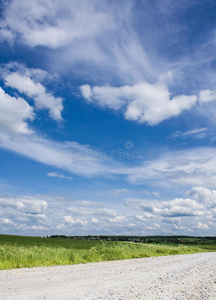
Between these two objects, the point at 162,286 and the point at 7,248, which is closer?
the point at 162,286

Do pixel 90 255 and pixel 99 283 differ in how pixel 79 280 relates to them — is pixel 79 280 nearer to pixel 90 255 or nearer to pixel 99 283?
pixel 99 283

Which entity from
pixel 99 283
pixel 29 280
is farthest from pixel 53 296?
pixel 29 280

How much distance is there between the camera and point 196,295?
1000 centimetres

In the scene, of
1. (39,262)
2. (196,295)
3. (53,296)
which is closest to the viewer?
(53,296)

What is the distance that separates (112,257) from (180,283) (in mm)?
16869

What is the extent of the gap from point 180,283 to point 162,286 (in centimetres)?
142

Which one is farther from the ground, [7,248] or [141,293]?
[7,248]

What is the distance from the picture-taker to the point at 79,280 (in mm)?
12977

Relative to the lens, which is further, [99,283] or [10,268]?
[10,268]

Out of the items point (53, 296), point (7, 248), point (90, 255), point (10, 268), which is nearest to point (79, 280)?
point (53, 296)

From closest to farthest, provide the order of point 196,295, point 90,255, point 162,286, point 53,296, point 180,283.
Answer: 1. point 53,296
2. point 196,295
3. point 162,286
4. point 180,283
5. point 90,255

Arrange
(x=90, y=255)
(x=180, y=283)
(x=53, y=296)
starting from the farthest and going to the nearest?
1. (x=90, y=255)
2. (x=180, y=283)
3. (x=53, y=296)

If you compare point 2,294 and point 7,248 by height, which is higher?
point 7,248

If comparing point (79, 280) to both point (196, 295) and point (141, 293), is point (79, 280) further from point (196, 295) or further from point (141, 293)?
point (196, 295)
